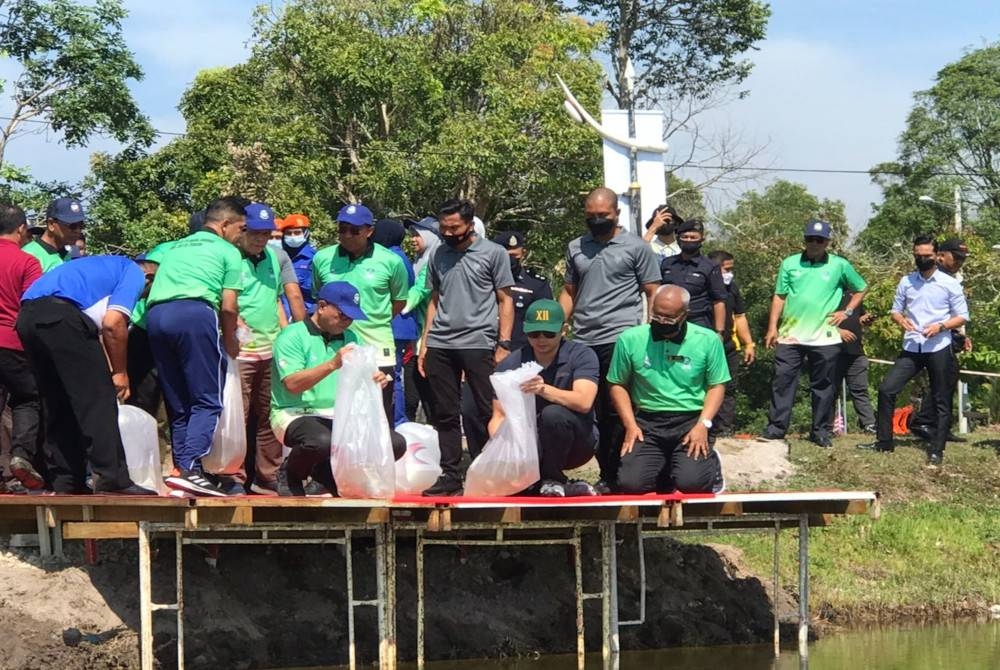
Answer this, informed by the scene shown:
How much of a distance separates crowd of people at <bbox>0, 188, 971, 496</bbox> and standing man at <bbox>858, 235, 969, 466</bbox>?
155 inches

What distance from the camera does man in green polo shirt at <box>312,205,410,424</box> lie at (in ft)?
30.7

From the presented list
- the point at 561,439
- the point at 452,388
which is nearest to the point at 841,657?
the point at 561,439

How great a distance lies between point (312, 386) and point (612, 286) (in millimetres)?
2240

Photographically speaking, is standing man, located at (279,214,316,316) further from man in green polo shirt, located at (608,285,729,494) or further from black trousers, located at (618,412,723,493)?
black trousers, located at (618,412,723,493)

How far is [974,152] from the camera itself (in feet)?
157

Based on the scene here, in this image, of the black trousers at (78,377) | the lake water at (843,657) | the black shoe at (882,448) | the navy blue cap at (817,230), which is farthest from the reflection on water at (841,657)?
the navy blue cap at (817,230)

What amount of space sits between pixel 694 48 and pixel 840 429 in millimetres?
22782

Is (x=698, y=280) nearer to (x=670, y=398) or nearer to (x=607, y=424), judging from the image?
(x=607, y=424)

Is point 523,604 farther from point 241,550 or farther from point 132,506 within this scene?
point 132,506

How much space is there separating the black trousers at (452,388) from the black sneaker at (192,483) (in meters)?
1.75

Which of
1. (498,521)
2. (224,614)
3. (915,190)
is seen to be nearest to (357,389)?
(498,521)

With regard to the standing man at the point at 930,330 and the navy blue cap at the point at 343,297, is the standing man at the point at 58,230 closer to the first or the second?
the navy blue cap at the point at 343,297

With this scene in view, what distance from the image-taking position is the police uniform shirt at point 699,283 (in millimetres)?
11906

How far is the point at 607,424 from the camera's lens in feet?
31.1
